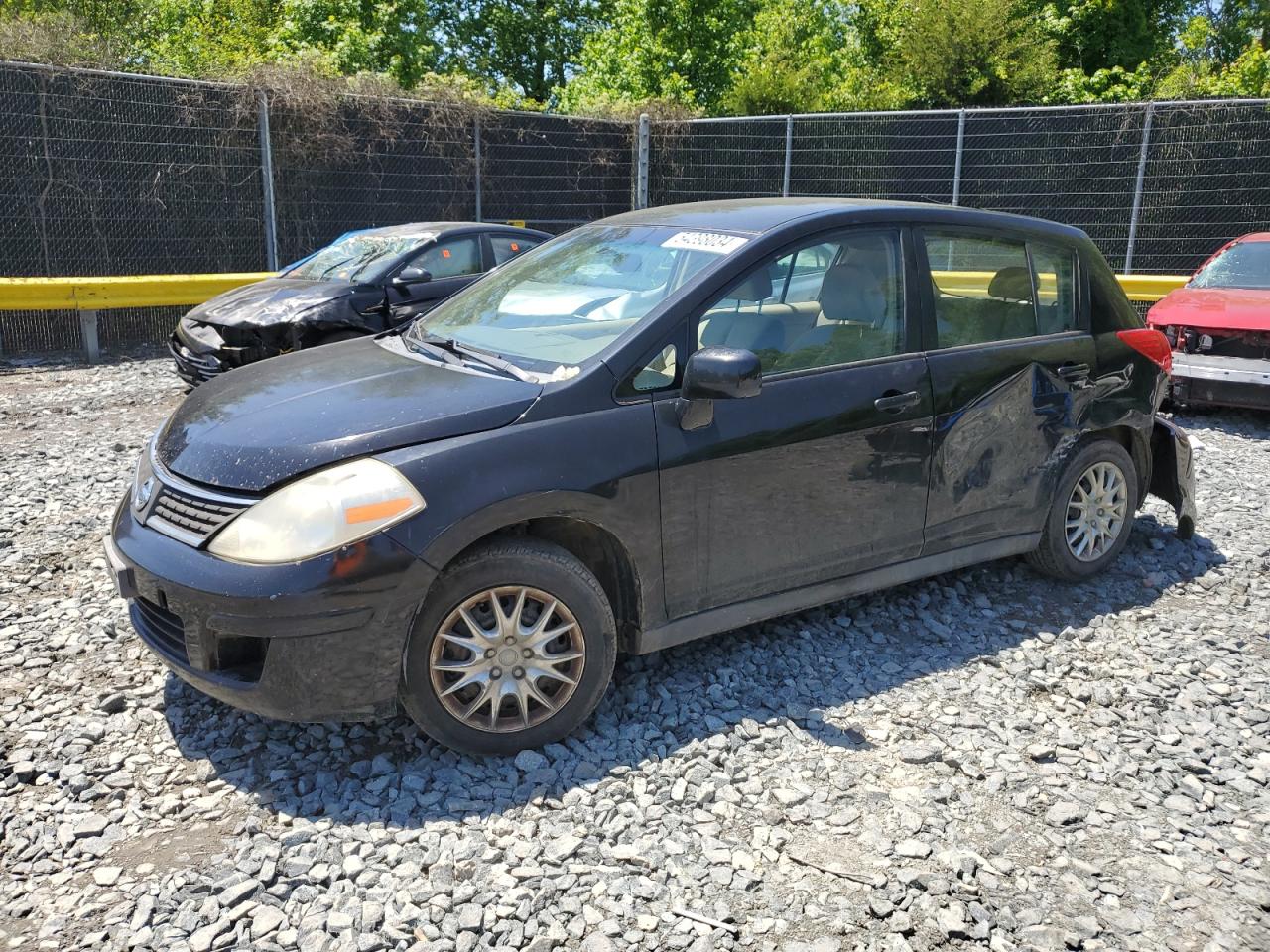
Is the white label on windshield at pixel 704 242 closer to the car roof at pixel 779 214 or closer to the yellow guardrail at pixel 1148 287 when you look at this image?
the car roof at pixel 779 214

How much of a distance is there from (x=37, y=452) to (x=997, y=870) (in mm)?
6881

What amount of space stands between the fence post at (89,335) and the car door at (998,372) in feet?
31.0

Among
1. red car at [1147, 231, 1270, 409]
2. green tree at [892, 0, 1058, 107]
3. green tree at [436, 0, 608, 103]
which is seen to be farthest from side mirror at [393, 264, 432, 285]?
green tree at [436, 0, 608, 103]

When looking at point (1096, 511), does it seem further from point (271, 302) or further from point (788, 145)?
point (788, 145)

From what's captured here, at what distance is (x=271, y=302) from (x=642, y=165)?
28.7 ft

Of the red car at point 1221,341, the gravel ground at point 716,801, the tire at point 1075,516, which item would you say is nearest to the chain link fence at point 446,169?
the red car at point 1221,341

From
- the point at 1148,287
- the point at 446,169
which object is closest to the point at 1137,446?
the point at 1148,287

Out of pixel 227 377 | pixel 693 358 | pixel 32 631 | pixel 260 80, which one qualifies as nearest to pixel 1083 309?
pixel 693 358

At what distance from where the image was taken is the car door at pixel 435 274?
30.0 ft

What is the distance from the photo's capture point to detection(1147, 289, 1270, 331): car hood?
27.9ft

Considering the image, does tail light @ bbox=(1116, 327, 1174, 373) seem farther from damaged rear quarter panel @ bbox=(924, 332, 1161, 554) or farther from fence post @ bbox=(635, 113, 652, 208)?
fence post @ bbox=(635, 113, 652, 208)

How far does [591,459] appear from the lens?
356cm

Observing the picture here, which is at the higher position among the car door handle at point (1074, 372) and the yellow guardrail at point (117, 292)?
the car door handle at point (1074, 372)

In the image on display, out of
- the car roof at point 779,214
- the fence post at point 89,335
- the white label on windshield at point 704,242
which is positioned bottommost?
the fence post at point 89,335
